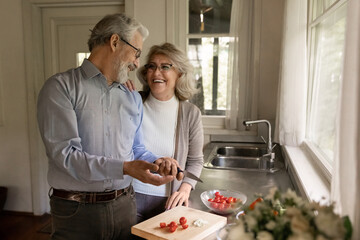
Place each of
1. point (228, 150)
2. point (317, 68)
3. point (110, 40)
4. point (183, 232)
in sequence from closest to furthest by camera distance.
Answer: point (183, 232), point (110, 40), point (317, 68), point (228, 150)

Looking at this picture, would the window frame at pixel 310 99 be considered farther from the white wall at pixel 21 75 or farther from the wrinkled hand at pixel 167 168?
the wrinkled hand at pixel 167 168

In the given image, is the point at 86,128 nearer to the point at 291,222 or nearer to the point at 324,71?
the point at 291,222

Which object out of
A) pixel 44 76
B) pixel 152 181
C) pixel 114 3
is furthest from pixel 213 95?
pixel 152 181

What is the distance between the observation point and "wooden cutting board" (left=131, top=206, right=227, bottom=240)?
1.17 m

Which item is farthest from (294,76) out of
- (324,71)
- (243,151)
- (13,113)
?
(13,113)

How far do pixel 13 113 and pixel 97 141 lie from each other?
8.38ft

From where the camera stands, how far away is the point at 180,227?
1.22 metres

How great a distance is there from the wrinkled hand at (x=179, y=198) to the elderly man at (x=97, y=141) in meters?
0.17

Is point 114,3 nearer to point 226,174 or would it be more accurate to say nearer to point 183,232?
point 226,174

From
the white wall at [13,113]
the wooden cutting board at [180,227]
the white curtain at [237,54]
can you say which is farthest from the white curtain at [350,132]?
the white wall at [13,113]

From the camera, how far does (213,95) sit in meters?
3.23

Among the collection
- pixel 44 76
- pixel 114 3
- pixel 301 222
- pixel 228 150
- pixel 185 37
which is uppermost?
pixel 114 3

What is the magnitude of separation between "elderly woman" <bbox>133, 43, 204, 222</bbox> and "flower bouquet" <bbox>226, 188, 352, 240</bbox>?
106 cm

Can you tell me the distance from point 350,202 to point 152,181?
803 mm
